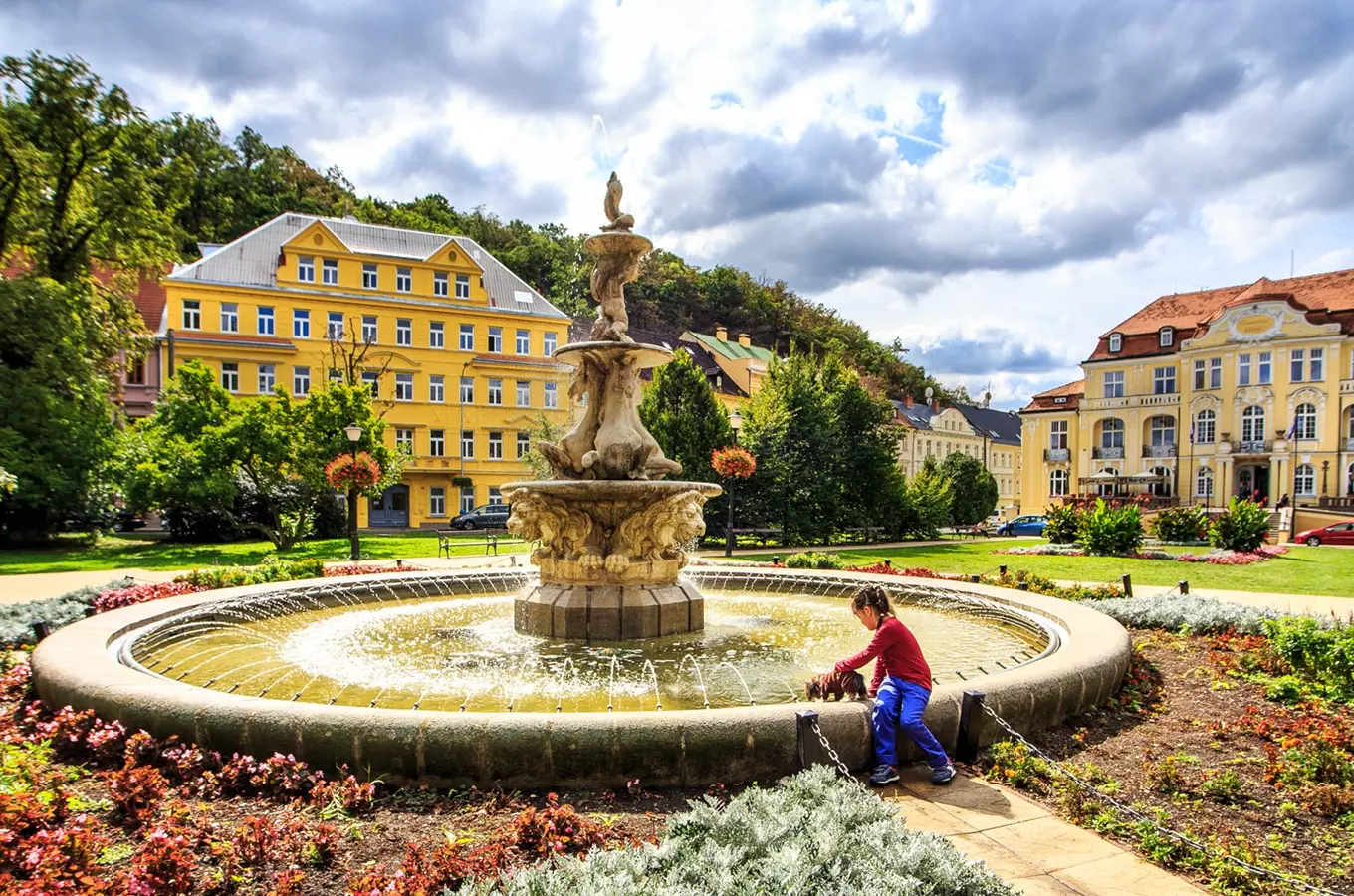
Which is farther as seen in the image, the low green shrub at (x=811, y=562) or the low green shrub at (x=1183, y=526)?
the low green shrub at (x=1183, y=526)

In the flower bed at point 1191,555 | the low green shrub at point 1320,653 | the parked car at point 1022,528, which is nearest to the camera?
the low green shrub at point 1320,653

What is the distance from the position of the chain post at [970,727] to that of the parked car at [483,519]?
37.9m

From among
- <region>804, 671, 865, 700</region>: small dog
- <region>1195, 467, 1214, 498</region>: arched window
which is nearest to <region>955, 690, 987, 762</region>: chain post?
<region>804, 671, 865, 700</region>: small dog

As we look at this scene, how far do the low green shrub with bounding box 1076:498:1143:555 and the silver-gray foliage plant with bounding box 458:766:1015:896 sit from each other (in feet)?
86.0

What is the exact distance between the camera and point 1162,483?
5806cm

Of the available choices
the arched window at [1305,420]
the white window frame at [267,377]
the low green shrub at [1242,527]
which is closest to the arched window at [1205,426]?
the arched window at [1305,420]

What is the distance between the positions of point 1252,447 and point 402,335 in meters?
51.8

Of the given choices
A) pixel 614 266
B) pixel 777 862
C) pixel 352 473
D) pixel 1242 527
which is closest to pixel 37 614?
pixel 614 266

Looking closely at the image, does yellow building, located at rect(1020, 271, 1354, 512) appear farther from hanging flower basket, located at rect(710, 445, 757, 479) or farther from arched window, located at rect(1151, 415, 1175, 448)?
hanging flower basket, located at rect(710, 445, 757, 479)

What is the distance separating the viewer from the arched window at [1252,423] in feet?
177

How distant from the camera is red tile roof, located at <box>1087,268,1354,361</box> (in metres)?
53.2

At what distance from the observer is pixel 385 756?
5.41 meters

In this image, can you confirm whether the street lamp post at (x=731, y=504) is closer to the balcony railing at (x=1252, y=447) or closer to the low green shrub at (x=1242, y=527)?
the low green shrub at (x=1242, y=527)

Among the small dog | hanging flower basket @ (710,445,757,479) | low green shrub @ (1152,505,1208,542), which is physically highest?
hanging flower basket @ (710,445,757,479)
